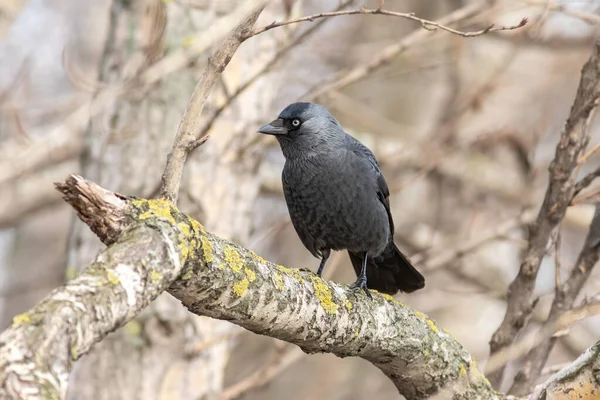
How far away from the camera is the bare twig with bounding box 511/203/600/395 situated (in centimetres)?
403

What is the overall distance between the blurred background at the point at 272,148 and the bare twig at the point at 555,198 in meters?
0.17

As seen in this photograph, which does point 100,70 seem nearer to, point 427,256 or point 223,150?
point 223,150

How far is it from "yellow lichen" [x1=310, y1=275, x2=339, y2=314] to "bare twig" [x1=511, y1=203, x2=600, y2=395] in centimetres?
137

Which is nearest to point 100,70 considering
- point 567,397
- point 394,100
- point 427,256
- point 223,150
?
point 223,150

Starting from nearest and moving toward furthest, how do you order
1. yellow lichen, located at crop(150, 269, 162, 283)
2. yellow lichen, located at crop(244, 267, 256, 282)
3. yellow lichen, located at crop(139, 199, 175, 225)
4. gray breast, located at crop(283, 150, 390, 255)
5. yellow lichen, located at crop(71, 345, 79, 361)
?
yellow lichen, located at crop(71, 345, 79, 361) → yellow lichen, located at crop(150, 269, 162, 283) → yellow lichen, located at crop(139, 199, 175, 225) → yellow lichen, located at crop(244, 267, 256, 282) → gray breast, located at crop(283, 150, 390, 255)

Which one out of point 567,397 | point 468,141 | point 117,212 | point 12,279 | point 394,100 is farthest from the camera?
point 12,279

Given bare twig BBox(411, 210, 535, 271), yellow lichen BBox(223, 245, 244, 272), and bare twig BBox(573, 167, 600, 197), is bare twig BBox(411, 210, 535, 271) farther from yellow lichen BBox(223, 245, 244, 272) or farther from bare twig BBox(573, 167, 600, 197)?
yellow lichen BBox(223, 245, 244, 272)

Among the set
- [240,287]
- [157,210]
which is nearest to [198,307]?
[240,287]

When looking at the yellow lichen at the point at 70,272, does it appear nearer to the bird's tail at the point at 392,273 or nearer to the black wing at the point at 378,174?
Answer: the bird's tail at the point at 392,273

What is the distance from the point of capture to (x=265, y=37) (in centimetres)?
593

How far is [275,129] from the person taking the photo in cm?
486

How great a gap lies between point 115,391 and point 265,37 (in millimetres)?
2845

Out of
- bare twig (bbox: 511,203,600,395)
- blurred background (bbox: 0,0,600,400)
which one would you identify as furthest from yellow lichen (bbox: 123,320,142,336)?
bare twig (bbox: 511,203,600,395)

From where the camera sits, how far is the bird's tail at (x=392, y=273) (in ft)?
15.9
